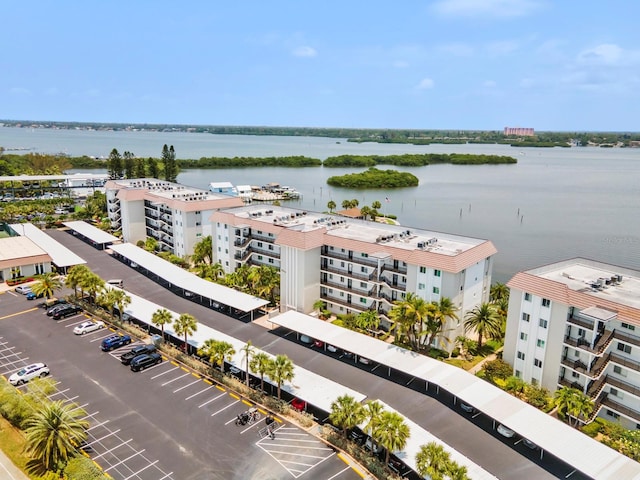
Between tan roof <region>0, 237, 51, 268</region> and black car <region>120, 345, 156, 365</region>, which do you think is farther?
tan roof <region>0, 237, 51, 268</region>

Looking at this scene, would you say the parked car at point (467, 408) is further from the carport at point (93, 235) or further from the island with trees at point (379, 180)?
the island with trees at point (379, 180)

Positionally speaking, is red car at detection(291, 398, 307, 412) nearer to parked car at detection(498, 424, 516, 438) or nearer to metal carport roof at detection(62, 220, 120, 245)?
parked car at detection(498, 424, 516, 438)

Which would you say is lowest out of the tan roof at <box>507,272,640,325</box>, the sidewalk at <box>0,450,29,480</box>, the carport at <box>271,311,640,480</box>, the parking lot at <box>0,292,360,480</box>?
the parking lot at <box>0,292,360,480</box>

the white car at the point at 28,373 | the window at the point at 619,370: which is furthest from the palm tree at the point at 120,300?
the window at the point at 619,370

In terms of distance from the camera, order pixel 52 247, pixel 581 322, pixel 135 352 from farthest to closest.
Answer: pixel 52 247 → pixel 135 352 → pixel 581 322

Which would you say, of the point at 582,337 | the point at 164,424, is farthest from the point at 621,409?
the point at 164,424

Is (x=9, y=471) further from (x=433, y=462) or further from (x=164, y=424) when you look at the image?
(x=433, y=462)

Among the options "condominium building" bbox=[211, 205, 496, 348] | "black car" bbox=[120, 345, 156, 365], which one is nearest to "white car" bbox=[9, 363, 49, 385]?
"black car" bbox=[120, 345, 156, 365]
